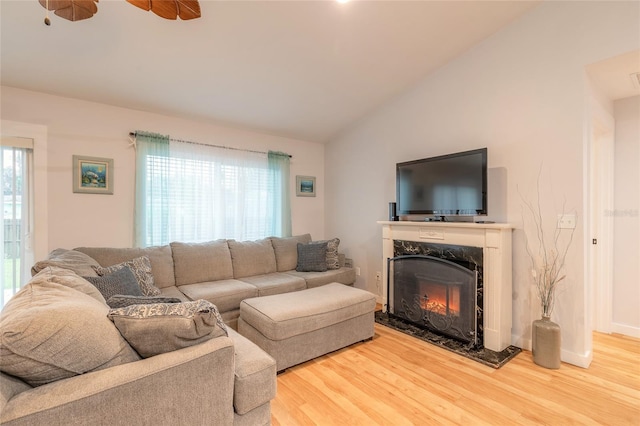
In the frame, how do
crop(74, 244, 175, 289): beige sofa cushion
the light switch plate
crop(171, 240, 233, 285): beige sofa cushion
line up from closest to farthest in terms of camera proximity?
the light switch plate → crop(74, 244, 175, 289): beige sofa cushion → crop(171, 240, 233, 285): beige sofa cushion

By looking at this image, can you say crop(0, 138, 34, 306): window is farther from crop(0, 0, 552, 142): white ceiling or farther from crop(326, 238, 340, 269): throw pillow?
crop(326, 238, 340, 269): throw pillow

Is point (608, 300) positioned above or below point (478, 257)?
below

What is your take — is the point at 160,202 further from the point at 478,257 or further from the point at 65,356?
the point at 478,257

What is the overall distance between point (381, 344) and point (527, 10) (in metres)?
3.36

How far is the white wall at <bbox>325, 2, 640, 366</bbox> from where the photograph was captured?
92.0 inches

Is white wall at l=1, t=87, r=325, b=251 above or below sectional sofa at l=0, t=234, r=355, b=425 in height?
above

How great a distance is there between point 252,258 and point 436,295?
220cm

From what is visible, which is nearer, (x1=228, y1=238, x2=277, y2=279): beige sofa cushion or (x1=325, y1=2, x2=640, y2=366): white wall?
(x1=325, y1=2, x2=640, y2=366): white wall

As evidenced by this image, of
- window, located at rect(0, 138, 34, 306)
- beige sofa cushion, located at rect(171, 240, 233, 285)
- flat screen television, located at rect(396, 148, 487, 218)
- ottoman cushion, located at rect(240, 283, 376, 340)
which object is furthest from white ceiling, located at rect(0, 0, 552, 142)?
ottoman cushion, located at rect(240, 283, 376, 340)

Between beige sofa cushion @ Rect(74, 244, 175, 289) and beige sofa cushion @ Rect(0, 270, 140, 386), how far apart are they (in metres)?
1.79

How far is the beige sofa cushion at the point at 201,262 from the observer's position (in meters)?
3.19

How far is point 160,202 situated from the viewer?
135 inches

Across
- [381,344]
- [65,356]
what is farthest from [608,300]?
[65,356]

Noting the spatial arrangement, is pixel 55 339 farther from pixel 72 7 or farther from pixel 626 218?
pixel 626 218
